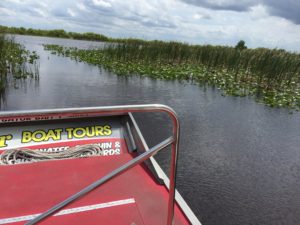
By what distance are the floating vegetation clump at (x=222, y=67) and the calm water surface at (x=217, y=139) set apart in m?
1.11

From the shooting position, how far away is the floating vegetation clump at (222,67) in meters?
12.1

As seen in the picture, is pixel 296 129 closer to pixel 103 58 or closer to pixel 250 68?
pixel 250 68

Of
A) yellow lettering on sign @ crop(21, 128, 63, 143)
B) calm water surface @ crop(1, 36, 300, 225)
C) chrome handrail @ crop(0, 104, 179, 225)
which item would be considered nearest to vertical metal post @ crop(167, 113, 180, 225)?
chrome handrail @ crop(0, 104, 179, 225)

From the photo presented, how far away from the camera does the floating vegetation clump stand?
12.1m

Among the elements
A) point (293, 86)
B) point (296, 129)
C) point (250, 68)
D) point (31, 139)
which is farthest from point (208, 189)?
point (250, 68)

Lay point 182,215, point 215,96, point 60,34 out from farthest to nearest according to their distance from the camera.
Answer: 1. point 60,34
2. point 215,96
3. point 182,215

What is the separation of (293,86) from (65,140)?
12058 mm

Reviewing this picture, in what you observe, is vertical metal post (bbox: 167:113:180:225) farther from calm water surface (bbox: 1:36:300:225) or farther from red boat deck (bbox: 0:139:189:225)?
calm water surface (bbox: 1:36:300:225)

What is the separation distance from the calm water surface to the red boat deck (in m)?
1.55

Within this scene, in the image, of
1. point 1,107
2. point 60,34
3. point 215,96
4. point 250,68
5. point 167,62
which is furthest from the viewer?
point 60,34

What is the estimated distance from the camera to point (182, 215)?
2.71 meters

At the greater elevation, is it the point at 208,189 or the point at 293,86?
the point at 293,86

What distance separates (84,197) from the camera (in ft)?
6.98

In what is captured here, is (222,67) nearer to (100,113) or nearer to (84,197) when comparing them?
(84,197)
